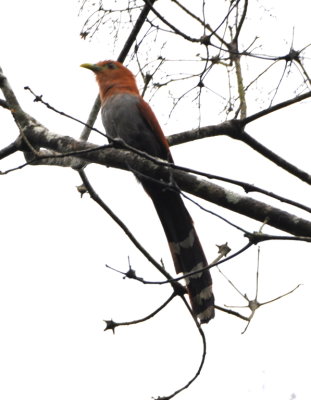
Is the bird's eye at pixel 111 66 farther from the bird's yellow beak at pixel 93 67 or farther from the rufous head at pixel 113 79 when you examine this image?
the bird's yellow beak at pixel 93 67

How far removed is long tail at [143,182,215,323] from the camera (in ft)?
12.6

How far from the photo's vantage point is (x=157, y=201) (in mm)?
4762

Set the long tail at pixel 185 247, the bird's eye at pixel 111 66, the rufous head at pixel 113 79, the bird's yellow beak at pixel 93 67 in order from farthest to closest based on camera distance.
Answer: the bird's yellow beak at pixel 93 67 < the bird's eye at pixel 111 66 < the rufous head at pixel 113 79 < the long tail at pixel 185 247

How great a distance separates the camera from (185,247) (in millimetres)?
4422

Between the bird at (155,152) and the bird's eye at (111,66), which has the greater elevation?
the bird's eye at (111,66)

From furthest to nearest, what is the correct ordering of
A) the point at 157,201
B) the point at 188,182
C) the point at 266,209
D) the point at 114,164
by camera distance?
1. the point at 157,201
2. the point at 114,164
3. the point at 188,182
4. the point at 266,209

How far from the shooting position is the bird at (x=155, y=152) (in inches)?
153

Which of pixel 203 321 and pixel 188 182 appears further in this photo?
pixel 203 321

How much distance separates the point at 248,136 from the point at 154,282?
1472mm

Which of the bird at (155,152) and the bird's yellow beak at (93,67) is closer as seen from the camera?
the bird at (155,152)

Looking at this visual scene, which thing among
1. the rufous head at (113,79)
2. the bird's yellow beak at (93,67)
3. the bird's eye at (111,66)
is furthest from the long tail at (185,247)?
the bird's yellow beak at (93,67)

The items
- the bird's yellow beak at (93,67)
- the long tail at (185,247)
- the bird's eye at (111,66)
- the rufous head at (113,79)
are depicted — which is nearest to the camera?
the long tail at (185,247)

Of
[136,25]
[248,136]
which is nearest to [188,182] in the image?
[248,136]

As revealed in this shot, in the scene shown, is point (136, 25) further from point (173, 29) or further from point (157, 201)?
point (157, 201)
